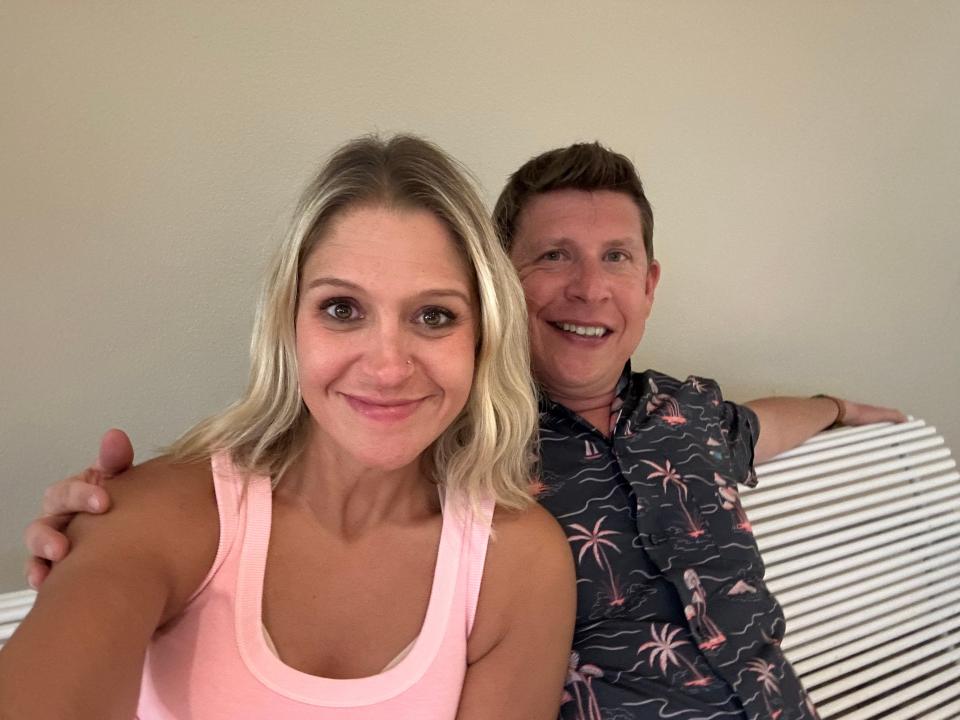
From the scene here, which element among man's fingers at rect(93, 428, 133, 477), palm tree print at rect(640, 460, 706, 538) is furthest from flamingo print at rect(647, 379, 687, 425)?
man's fingers at rect(93, 428, 133, 477)

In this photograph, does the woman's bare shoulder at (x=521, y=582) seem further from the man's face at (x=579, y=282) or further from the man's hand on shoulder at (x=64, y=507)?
the man's hand on shoulder at (x=64, y=507)

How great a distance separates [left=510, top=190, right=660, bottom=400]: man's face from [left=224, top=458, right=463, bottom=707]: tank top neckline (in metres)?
0.50

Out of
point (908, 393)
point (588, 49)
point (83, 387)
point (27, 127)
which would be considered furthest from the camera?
point (908, 393)

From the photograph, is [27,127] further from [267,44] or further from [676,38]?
[676,38]

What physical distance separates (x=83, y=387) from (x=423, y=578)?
80cm

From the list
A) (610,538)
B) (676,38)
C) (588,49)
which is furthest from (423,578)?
(676,38)

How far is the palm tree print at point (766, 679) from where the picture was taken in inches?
48.8

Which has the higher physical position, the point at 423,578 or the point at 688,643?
the point at 423,578

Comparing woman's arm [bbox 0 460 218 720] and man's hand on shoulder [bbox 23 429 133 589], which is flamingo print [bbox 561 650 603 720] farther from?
man's hand on shoulder [bbox 23 429 133 589]

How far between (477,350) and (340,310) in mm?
224

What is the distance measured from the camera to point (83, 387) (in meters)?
→ 1.36

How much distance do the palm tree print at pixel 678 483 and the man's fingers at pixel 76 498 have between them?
3.02ft

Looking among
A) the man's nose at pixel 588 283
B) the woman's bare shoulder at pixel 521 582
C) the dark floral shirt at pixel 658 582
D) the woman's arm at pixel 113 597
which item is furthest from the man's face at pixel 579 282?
the woman's arm at pixel 113 597

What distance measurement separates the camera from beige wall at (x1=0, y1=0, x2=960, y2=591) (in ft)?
4.19
